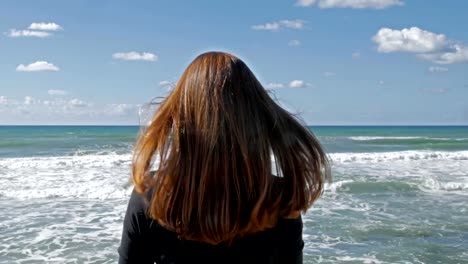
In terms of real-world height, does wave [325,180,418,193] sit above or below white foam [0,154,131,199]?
above

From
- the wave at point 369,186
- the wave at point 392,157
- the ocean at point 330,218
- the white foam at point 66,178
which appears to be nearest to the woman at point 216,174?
the ocean at point 330,218

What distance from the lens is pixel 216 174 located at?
134cm

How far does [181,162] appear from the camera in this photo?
1.34 meters

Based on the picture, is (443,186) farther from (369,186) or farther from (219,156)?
(219,156)

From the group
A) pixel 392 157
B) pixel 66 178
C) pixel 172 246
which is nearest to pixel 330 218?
pixel 172 246

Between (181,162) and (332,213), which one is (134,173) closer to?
(181,162)

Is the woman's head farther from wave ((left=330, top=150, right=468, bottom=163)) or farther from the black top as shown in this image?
wave ((left=330, top=150, right=468, bottom=163))

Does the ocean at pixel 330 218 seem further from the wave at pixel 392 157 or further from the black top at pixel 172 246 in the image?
the wave at pixel 392 157

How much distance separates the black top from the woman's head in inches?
1.3

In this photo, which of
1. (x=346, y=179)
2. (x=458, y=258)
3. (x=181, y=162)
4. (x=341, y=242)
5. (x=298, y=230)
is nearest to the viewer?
(x=181, y=162)

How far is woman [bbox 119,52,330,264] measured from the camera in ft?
4.39

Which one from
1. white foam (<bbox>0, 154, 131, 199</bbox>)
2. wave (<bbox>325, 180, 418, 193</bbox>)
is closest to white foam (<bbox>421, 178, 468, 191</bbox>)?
wave (<bbox>325, 180, 418, 193</bbox>)

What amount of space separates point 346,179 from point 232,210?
13511 mm

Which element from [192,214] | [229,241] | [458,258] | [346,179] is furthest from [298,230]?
[346,179]
